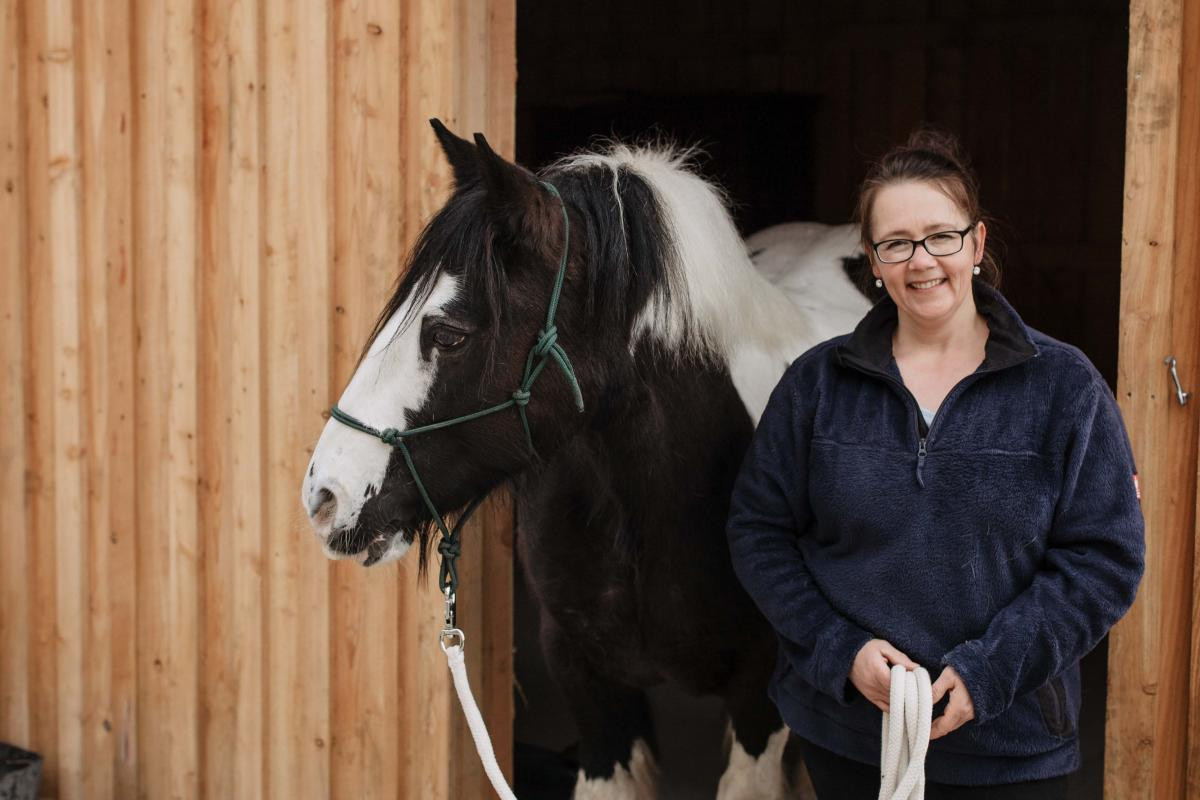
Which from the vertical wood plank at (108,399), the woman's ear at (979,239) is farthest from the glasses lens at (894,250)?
the vertical wood plank at (108,399)

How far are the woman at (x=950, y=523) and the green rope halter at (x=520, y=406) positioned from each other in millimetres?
430

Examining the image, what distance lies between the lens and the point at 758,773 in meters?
2.61

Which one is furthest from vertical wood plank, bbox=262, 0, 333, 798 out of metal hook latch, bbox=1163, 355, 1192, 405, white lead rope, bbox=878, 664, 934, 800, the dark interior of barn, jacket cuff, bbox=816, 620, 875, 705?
the dark interior of barn

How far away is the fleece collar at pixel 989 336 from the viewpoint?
1706 mm

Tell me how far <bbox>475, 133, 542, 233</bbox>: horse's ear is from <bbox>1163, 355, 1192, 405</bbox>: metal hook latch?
1232 millimetres

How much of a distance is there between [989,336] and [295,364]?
1695 mm

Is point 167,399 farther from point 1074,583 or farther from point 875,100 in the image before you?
point 875,100

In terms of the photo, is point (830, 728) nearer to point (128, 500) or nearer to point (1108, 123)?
point (128, 500)

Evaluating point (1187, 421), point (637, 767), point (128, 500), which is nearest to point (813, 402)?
point (1187, 421)

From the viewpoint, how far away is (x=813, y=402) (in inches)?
73.8

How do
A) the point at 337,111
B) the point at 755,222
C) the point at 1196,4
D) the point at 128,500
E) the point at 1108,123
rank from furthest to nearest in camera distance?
1. the point at 755,222
2. the point at 1108,123
3. the point at 128,500
4. the point at 337,111
5. the point at 1196,4

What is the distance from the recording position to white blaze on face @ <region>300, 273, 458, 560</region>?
1852 millimetres

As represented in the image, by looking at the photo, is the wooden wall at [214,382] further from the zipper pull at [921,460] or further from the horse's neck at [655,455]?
the zipper pull at [921,460]

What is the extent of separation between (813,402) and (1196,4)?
1084 millimetres
